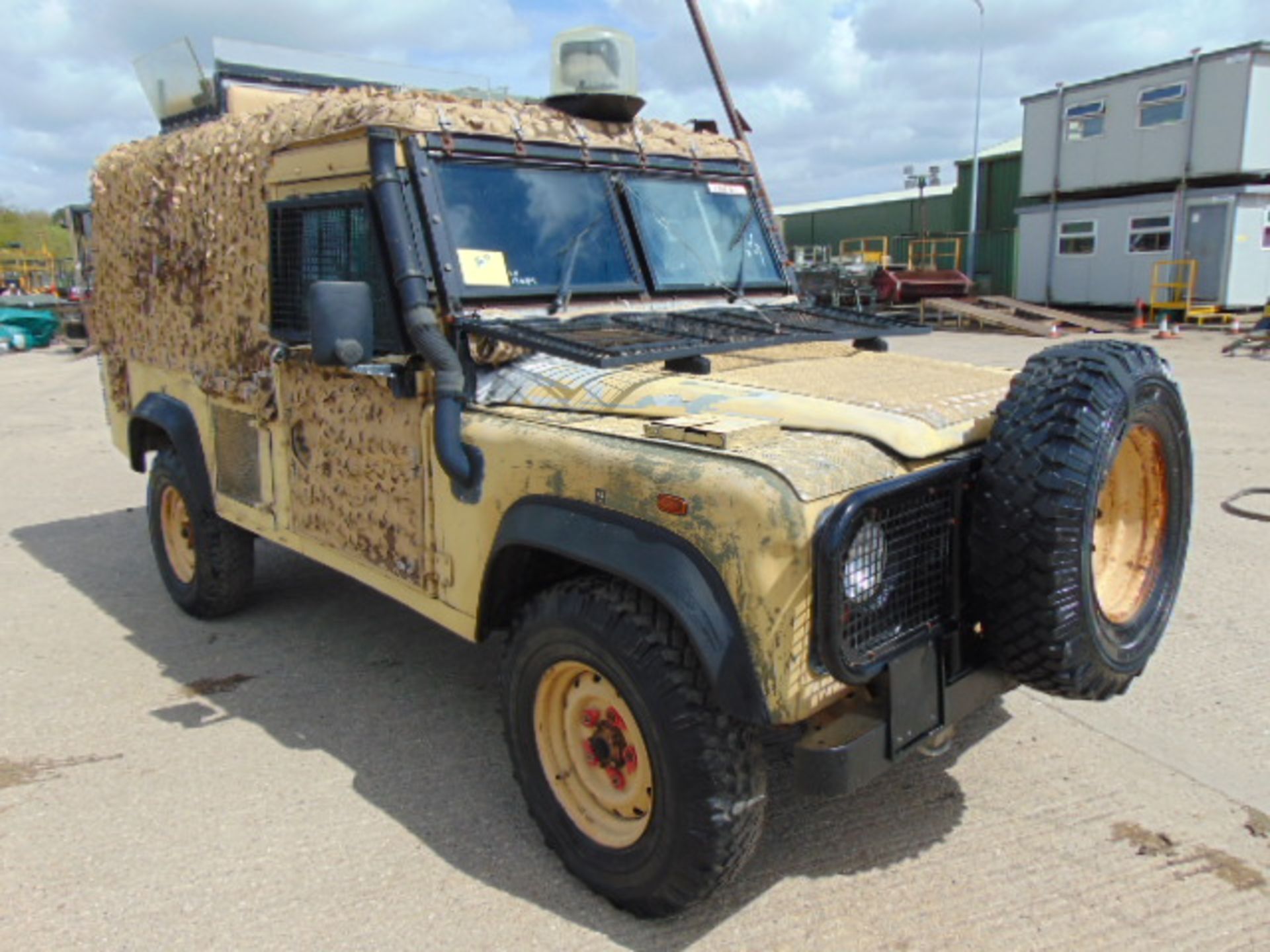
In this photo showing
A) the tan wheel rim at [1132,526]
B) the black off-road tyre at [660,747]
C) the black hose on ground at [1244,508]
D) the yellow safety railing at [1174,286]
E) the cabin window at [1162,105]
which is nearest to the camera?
the black off-road tyre at [660,747]

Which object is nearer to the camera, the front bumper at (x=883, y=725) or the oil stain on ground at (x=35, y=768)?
the front bumper at (x=883, y=725)

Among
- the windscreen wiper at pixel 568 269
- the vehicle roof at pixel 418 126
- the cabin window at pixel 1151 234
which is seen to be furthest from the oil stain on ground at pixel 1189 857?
the cabin window at pixel 1151 234

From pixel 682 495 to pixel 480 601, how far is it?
101 centimetres

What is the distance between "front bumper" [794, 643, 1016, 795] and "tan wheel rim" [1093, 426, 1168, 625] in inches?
27.1

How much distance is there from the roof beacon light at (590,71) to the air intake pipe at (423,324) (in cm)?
91

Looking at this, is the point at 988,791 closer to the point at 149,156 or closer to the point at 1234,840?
the point at 1234,840

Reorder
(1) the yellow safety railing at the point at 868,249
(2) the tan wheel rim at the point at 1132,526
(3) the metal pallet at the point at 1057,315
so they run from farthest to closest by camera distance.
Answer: (1) the yellow safety railing at the point at 868,249
(3) the metal pallet at the point at 1057,315
(2) the tan wheel rim at the point at 1132,526

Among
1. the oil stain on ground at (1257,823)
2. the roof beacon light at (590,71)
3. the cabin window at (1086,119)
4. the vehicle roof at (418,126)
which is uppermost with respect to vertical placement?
the cabin window at (1086,119)

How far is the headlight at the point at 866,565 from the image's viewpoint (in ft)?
7.93

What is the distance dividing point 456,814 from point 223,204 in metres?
2.89

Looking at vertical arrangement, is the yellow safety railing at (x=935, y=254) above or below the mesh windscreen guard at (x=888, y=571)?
above

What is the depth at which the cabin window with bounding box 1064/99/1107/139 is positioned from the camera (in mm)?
23281

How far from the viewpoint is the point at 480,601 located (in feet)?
10.4

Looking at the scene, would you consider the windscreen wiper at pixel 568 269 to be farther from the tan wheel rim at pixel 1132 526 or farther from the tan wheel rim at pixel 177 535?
the tan wheel rim at pixel 177 535
